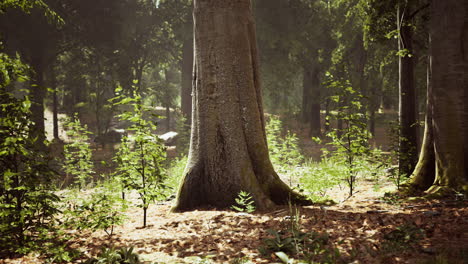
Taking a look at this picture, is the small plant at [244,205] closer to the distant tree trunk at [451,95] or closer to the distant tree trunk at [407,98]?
the distant tree trunk at [451,95]

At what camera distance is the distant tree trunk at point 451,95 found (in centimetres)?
559

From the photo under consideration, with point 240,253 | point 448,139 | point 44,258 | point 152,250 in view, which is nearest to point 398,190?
point 448,139

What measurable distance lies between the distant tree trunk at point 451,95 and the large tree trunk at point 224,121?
256 cm

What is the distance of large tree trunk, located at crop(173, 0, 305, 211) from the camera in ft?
19.2

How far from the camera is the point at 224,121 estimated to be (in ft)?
19.4

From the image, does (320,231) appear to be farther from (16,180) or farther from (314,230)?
(16,180)

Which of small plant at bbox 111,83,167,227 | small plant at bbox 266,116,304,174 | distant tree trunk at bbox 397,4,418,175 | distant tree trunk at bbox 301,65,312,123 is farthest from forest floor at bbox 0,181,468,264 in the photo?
distant tree trunk at bbox 301,65,312,123

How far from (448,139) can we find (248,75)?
11.9ft

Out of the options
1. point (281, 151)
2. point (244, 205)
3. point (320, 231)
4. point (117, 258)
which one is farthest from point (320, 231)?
point (281, 151)

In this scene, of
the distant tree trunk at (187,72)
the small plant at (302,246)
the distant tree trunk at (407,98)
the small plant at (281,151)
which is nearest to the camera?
the small plant at (302,246)

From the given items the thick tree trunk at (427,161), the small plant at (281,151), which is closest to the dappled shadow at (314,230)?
the thick tree trunk at (427,161)

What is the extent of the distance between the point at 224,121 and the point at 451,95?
3.93 metres

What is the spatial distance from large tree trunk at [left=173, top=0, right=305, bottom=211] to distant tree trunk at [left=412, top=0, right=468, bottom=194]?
2.56 m

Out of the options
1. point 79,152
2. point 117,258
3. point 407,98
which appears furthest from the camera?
point 79,152
